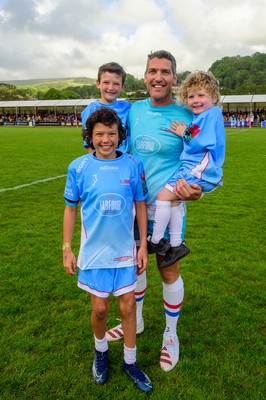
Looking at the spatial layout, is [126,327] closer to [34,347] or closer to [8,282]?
[34,347]

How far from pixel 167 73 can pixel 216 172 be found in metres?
0.88

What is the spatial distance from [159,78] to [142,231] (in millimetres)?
1202

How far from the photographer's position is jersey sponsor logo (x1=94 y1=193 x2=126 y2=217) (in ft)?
8.80

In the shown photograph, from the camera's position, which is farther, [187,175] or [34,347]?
[34,347]

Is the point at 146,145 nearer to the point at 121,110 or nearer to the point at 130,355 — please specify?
the point at 121,110

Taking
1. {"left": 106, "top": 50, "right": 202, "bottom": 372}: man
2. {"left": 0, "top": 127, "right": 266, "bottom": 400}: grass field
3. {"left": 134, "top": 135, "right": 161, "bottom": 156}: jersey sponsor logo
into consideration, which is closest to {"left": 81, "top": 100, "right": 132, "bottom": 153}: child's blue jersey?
{"left": 106, "top": 50, "right": 202, "bottom": 372}: man

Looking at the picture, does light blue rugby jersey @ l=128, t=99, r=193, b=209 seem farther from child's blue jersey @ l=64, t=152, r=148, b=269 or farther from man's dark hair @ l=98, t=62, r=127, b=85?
man's dark hair @ l=98, t=62, r=127, b=85

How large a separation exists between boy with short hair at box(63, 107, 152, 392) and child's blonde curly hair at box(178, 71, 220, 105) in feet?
2.05

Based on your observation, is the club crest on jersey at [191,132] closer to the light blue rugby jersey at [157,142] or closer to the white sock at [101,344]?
the light blue rugby jersey at [157,142]

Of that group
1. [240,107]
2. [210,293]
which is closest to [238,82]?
[240,107]

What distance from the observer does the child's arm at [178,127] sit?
2893 millimetres

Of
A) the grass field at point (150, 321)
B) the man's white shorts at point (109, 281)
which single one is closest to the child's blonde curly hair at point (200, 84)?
the man's white shorts at point (109, 281)

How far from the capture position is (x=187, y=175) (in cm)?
287

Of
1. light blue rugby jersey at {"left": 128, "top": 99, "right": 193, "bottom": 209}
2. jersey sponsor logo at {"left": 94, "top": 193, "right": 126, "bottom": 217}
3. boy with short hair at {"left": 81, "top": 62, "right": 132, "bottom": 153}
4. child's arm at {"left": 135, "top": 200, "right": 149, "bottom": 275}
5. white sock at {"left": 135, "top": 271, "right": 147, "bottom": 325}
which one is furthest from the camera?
white sock at {"left": 135, "top": 271, "right": 147, "bottom": 325}
